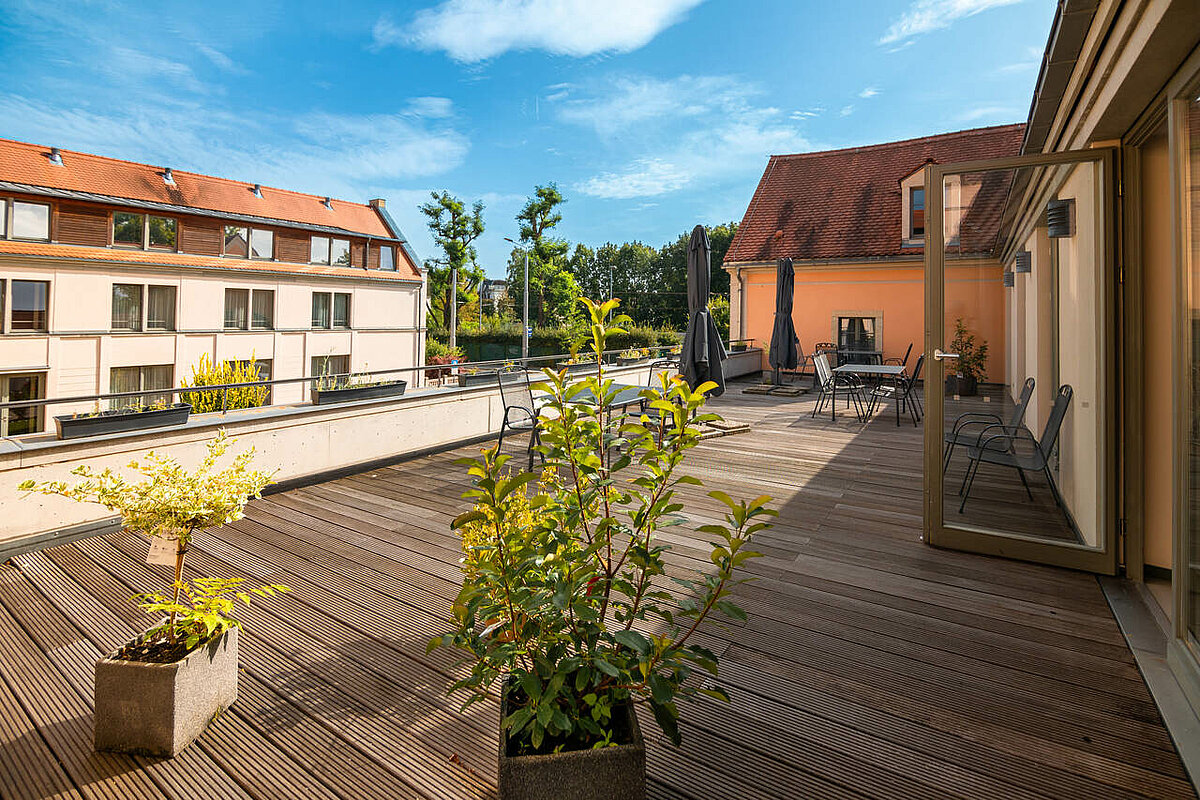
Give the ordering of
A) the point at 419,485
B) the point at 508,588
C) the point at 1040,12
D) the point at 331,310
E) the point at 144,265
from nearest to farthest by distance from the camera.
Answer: the point at 508,588 < the point at 1040,12 < the point at 419,485 < the point at 144,265 < the point at 331,310

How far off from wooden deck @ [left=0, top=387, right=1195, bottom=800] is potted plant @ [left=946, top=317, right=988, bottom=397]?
3.17 ft

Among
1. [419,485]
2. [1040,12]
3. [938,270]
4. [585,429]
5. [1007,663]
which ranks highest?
[1040,12]

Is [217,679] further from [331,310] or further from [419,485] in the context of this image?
[331,310]

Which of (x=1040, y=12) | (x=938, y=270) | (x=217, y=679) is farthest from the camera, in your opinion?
(x=938, y=270)

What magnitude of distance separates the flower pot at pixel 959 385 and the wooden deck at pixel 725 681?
3.07ft

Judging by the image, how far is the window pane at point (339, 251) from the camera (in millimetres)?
26000

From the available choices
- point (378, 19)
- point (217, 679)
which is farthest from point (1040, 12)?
point (378, 19)

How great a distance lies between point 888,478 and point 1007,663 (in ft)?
10.4

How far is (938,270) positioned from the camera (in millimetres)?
3682

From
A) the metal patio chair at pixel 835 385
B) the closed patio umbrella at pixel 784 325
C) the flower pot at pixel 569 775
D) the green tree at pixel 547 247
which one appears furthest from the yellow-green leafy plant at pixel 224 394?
the green tree at pixel 547 247

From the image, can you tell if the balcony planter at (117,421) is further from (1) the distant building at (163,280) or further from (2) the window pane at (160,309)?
(2) the window pane at (160,309)

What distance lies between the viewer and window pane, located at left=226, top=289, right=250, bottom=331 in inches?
896

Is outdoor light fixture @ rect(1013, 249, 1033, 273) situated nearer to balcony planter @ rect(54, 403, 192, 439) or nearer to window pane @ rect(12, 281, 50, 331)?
balcony planter @ rect(54, 403, 192, 439)

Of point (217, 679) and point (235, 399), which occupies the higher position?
point (235, 399)
